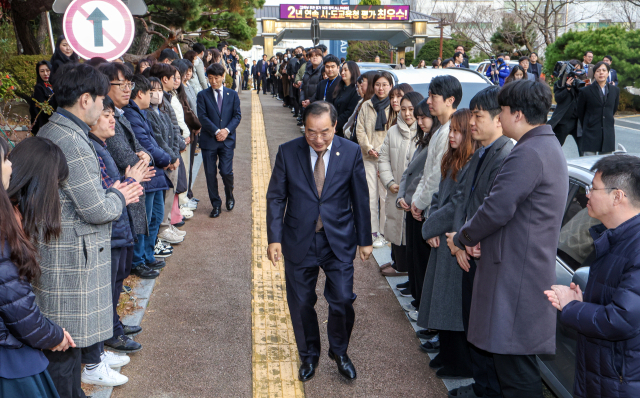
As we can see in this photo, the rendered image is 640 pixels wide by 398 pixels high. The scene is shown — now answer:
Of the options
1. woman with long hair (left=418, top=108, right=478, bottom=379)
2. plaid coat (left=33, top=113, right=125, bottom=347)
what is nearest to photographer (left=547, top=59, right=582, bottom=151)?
woman with long hair (left=418, top=108, right=478, bottom=379)

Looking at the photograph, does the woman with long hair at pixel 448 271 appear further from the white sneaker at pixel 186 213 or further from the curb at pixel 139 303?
the white sneaker at pixel 186 213

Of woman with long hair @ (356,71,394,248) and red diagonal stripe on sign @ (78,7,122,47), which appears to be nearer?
red diagonal stripe on sign @ (78,7,122,47)

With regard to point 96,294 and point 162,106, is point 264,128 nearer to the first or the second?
point 162,106

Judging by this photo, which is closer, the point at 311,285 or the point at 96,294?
the point at 96,294

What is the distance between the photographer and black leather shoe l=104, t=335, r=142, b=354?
4.34 metres

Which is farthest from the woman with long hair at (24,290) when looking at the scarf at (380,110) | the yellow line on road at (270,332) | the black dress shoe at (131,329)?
the scarf at (380,110)

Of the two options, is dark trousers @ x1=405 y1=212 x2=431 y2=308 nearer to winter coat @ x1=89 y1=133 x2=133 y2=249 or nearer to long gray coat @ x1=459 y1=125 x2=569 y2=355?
long gray coat @ x1=459 y1=125 x2=569 y2=355

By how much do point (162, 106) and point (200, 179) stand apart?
4182 mm

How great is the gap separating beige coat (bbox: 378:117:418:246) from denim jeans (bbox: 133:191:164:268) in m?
2.30

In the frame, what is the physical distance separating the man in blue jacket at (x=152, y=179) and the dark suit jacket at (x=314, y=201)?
1941 mm

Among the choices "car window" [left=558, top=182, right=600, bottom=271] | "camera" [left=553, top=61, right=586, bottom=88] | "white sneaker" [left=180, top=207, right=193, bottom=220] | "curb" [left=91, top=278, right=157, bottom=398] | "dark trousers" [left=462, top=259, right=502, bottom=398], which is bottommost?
"curb" [left=91, top=278, right=157, bottom=398]

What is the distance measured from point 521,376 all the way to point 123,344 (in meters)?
2.81

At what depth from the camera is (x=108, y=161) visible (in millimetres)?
3959

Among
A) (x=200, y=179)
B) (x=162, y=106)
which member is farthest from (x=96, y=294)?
(x=200, y=179)
